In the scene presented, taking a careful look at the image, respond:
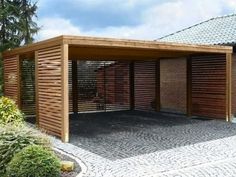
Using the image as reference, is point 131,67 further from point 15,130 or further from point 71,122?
point 15,130

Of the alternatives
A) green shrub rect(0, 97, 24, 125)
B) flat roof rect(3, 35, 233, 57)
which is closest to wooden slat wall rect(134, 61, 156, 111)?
flat roof rect(3, 35, 233, 57)

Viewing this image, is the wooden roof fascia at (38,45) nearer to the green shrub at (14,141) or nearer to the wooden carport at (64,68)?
the wooden carport at (64,68)

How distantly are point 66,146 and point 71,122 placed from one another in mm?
4620

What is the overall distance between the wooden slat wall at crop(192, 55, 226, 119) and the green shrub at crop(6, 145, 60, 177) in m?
9.34

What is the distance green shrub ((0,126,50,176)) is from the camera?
658cm

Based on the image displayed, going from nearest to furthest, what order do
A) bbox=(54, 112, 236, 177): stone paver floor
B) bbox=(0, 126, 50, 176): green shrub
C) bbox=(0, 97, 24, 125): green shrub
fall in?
bbox=(0, 126, 50, 176): green shrub < bbox=(54, 112, 236, 177): stone paver floor < bbox=(0, 97, 24, 125): green shrub

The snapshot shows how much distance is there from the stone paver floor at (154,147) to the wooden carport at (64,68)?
92cm

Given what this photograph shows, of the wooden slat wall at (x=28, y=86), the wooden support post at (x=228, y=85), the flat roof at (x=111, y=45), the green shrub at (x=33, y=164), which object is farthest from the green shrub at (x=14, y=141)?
the wooden support post at (x=228, y=85)

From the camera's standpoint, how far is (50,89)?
10.7 metres

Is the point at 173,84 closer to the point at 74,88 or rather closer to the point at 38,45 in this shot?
the point at 74,88

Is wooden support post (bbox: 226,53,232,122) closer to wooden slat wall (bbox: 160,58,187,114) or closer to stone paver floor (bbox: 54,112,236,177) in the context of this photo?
stone paver floor (bbox: 54,112,236,177)

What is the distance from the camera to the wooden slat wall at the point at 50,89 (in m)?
10.1

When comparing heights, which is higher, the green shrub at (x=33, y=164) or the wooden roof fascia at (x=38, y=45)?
the wooden roof fascia at (x=38, y=45)

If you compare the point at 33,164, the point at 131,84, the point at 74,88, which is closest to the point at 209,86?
the point at 131,84
